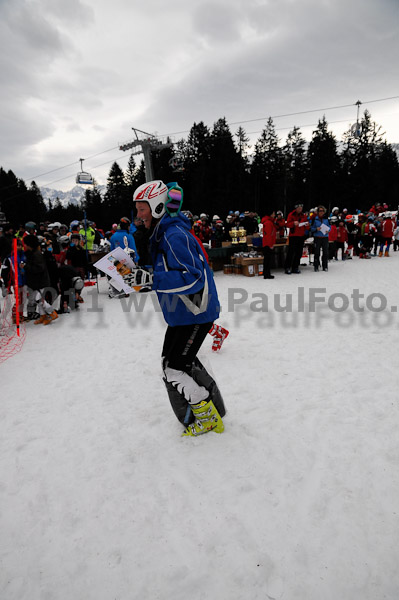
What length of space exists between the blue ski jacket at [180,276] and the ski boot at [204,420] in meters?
0.79

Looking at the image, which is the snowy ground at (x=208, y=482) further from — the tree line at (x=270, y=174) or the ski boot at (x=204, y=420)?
the tree line at (x=270, y=174)

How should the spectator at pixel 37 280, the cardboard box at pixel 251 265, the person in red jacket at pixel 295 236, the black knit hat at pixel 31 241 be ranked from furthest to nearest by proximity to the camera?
the cardboard box at pixel 251 265
the person in red jacket at pixel 295 236
the spectator at pixel 37 280
the black knit hat at pixel 31 241

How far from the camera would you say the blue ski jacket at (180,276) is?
8.05 ft

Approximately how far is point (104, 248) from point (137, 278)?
1094cm

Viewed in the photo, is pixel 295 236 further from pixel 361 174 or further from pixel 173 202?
pixel 361 174

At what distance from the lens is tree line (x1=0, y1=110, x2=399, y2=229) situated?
46188mm

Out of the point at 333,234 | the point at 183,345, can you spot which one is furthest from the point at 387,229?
the point at 183,345

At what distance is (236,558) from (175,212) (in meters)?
2.38

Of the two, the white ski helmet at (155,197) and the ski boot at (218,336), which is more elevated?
the white ski helmet at (155,197)

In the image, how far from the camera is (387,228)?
14445 mm

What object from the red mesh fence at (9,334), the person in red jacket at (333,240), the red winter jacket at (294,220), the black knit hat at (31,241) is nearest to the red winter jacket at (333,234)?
the person in red jacket at (333,240)

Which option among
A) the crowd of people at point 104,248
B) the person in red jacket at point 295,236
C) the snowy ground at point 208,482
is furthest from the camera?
the person in red jacket at point 295,236

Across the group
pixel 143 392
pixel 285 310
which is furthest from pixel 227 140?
pixel 143 392

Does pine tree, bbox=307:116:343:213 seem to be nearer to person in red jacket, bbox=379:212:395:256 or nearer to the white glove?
person in red jacket, bbox=379:212:395:256
